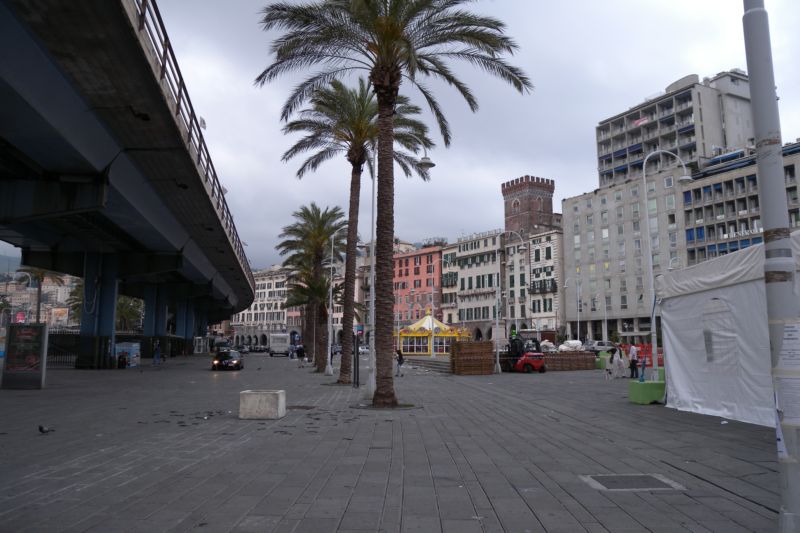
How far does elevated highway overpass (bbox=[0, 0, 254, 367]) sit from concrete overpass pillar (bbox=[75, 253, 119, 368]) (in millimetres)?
66

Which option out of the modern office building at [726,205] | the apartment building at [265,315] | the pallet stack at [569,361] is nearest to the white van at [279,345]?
the pallet stack at [569,361]

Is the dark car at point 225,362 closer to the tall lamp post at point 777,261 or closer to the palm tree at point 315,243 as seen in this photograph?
the palm tree at point 315,243

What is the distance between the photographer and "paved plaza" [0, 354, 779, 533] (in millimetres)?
5590

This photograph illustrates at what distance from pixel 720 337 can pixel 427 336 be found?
51.1m

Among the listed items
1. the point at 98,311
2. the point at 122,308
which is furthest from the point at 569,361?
the point at 122,308

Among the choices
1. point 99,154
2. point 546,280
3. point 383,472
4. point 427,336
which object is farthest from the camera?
point 546,280

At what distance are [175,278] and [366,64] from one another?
39.6 metres

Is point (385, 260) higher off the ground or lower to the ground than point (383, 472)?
higher

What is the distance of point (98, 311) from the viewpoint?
38719mm

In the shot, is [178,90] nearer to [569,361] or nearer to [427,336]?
[569,361]

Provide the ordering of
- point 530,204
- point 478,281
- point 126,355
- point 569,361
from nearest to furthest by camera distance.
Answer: point 126,355 < point 569,361 < point 478,281 < point 530,204

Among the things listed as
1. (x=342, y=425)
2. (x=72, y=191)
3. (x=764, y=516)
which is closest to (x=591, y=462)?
(x=764, y=516)

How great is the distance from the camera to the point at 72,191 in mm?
20266

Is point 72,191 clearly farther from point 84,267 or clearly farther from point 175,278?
point 175,278
